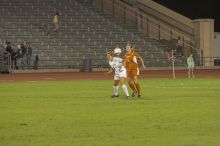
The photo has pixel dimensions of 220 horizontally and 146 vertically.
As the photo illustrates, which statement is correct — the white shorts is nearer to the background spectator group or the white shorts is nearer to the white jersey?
the white jersey

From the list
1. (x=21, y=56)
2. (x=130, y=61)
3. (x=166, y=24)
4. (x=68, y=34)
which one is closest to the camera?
(x=130, y=61)

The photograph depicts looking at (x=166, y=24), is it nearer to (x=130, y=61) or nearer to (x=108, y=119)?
(x=130, y=61)

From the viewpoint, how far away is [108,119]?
57.1ft

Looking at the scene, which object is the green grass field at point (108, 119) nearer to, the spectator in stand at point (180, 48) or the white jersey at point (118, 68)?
the white jersey at point (118, 68)

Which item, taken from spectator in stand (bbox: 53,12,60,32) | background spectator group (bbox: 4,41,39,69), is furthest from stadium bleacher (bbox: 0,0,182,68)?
background spectator group (bbox: 4,41,39,69)

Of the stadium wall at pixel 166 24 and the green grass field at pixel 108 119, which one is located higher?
the stadium wall at pixel 166 24

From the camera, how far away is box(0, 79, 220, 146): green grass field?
1373 centimetres

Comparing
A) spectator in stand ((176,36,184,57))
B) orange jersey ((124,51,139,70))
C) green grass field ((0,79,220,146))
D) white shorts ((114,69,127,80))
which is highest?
spectator in stand ((176,36,184,57))

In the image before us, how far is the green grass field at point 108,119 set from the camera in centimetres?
1373

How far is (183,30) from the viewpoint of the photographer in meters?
57.2

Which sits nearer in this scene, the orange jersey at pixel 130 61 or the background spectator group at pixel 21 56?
the orange jersey at pixel 130 61

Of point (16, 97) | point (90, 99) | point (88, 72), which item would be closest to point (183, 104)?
point (90, 99)

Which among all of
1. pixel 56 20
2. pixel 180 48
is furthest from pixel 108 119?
pixel 180 48

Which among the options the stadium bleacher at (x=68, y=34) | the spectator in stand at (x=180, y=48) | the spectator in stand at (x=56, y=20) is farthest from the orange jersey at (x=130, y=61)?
the spectator in stand at (x=180, y=48)
